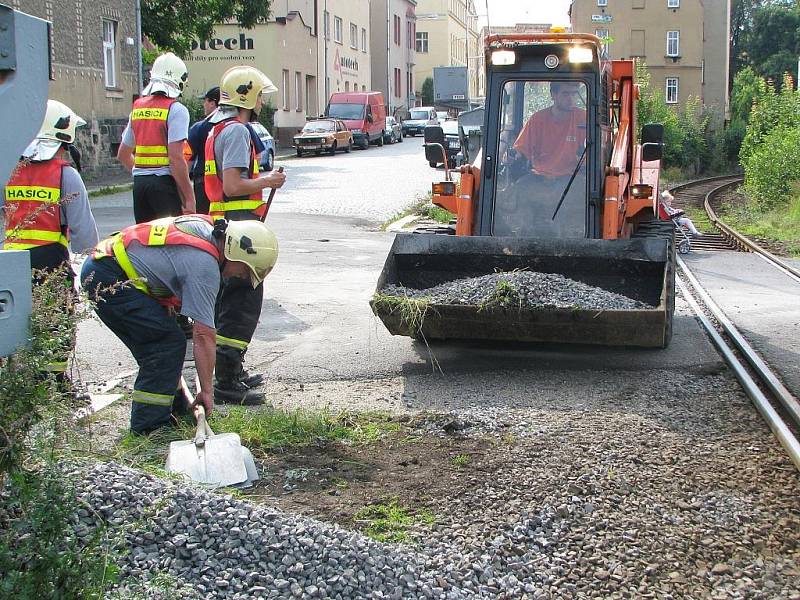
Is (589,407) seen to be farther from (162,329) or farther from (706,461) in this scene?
(162,329)

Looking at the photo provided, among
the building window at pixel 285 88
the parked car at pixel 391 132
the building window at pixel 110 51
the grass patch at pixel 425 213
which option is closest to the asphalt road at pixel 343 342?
the grass patch at pixel 425 213

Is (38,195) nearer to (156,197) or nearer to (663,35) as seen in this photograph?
(156,197)

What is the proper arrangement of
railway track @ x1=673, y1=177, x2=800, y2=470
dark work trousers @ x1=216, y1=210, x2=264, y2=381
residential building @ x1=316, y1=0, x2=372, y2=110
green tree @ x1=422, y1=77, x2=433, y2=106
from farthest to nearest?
green tree @ x1=422, y1=77, x2=433, y2=106 → residential building @ x1=316, y1=0, x2=372, y2=110 → dark work trousers @ x1=216, y1=210, x2=264, y2=381 → railway track @ x1=673, y1=177, x2=800, y2=470

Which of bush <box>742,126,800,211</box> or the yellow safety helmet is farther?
bush <box>742,126,800,211</box>

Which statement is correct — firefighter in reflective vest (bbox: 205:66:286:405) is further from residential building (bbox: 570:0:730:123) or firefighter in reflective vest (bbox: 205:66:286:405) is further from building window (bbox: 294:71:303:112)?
residential building (bbox: 570:0:730:123)

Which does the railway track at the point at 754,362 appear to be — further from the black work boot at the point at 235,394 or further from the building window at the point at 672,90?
the building window at the point at 672,90

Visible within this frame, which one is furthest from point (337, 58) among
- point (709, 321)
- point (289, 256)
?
point (709, 321)

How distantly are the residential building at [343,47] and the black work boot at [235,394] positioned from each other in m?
45.6

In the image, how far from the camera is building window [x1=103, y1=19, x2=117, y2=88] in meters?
26.7

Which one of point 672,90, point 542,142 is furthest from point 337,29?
point 542,142

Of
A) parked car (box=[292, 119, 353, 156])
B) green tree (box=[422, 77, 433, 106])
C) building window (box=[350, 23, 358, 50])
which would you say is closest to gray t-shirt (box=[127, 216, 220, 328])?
parked car (box=[292, 119, 353, 156])

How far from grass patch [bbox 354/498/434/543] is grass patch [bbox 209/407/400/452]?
996 millimetres

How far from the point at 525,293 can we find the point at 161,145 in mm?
2959

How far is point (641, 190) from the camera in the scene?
9125 mm
